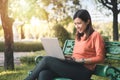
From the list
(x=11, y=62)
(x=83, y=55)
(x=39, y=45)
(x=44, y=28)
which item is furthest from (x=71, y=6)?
(x=83, y=55)

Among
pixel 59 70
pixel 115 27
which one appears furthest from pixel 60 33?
pixel 59 70

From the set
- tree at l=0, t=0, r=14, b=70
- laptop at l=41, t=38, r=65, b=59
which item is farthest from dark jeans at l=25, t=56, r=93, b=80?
tree at l=0, t=0, r=14, b=70

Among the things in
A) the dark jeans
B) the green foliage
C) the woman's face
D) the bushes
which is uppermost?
the woman's face

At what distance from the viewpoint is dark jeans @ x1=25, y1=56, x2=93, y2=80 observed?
5.91 m

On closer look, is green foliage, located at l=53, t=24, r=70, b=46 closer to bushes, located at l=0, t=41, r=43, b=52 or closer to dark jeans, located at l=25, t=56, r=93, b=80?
bushes, located at l=0, t=41, r=43, b=52

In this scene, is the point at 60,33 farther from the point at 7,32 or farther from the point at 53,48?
the point at 53,48

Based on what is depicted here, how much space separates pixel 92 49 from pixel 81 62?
290 millimetres

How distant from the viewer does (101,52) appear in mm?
5859

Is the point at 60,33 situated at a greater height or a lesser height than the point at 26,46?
greater

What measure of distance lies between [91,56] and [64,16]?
21729 mm

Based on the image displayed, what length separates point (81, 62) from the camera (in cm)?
589

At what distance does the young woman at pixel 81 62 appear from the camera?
5902mm

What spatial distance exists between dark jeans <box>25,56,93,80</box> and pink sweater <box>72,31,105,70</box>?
129 mm

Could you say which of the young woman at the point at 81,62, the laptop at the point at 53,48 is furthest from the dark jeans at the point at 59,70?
the laptop at the point at 53,48
